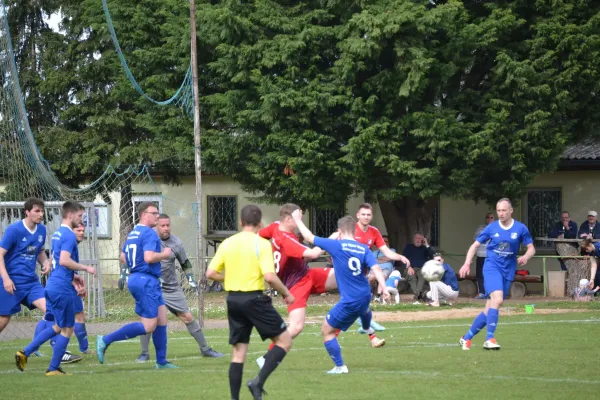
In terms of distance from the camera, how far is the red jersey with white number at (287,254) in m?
11.7

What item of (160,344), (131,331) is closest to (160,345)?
(160,344)

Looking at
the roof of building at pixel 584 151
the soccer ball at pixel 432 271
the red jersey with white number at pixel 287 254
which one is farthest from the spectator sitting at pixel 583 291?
the red jersey with white number at pixel 287 254

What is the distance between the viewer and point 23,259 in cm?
1305

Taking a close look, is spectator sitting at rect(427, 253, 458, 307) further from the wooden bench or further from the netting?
the netting

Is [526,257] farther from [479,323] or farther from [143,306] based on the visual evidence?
[143,306]

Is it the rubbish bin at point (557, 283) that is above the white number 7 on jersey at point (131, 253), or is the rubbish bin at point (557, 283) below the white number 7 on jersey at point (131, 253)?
below

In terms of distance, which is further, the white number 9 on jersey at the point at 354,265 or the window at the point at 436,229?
the window at the point at 436,229

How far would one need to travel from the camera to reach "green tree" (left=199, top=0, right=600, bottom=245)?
24016mm

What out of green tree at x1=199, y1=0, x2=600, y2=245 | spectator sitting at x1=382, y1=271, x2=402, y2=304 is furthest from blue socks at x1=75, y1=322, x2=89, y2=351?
green tree at x1=199, y1=0, x2=600, y2=245

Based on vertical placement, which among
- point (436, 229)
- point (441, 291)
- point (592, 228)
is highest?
point (592, 228)

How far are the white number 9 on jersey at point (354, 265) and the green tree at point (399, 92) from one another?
40.8ft

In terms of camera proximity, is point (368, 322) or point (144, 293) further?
point (368, 322)

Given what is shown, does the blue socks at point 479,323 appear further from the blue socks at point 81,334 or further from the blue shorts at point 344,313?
the blue socks at point 81,334

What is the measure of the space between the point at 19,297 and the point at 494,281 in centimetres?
641
